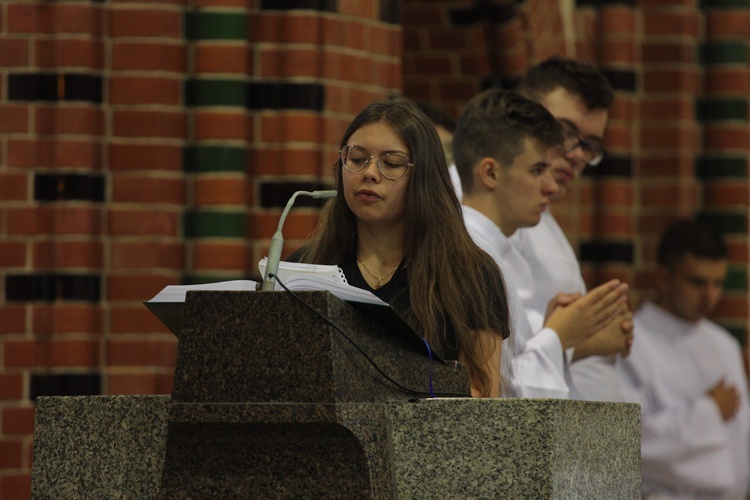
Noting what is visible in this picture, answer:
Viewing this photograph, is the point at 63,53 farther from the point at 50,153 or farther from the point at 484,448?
the point at 484,448

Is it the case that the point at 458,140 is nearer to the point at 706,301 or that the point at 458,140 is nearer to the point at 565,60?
the point at 565,60

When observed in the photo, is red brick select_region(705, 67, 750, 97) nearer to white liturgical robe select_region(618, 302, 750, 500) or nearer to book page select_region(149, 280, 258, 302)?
white liturgical robe select_region(618, 302, 750, 500)

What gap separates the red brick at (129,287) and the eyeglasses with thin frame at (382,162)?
167cm

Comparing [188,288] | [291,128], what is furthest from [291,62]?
[188,288]

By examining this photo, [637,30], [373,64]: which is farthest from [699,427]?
[373,64]

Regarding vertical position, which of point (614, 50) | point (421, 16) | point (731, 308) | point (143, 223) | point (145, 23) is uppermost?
point (421, 16)

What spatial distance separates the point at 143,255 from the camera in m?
4.85

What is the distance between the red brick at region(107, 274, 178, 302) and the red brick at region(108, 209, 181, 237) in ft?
0.51

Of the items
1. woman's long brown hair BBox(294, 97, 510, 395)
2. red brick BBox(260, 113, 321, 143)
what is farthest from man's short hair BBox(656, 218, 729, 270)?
woman's long brown hair BBox(294, 97, 510, 395)

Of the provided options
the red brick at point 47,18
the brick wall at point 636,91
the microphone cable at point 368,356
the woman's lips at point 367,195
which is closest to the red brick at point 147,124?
the red brick at point 47,18

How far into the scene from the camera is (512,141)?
4.50 m

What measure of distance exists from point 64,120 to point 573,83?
1.88 m

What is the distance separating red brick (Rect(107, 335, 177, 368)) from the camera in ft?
15.8

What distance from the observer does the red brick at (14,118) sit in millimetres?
4805
